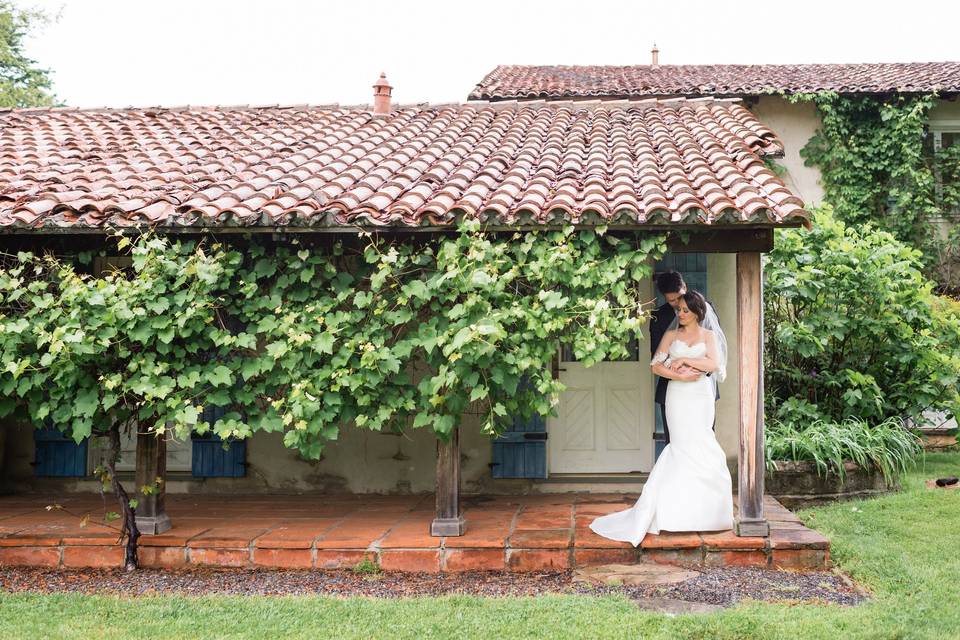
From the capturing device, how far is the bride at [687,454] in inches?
242

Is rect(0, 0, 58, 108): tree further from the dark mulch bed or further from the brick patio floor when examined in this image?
the dark mulch bed

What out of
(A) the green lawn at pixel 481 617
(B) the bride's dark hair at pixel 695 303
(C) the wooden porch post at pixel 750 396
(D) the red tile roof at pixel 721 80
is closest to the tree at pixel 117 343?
(A) the green lawn at pixel 481 617

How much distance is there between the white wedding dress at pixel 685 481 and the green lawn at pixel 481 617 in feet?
3.34

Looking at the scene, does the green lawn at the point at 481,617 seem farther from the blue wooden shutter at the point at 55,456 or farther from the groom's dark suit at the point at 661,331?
the blue wooden shutter at the point at 55,456

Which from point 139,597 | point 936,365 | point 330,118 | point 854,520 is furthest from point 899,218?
point 139,597

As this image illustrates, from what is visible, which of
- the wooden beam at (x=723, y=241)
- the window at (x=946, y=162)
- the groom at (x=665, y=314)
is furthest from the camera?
the window at (x=946, y=162)

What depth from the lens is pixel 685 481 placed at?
6.22 m

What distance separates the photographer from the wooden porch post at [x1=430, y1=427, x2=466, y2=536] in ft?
20.2

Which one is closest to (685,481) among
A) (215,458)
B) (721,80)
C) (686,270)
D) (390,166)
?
(686,270)

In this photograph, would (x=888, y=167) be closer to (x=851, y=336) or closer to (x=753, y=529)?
(x=851, y=336)

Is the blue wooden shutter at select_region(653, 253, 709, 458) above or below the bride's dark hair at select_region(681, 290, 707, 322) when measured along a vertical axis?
above

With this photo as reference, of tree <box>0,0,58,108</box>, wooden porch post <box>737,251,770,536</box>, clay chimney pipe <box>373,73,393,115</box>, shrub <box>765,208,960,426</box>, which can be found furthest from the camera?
tree <box>0,0,58,108</box>

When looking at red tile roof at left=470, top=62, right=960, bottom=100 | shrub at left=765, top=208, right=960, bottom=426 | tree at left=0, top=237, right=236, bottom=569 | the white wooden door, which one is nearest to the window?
red tile roof at left=470, top=62, right=960, bottom=100

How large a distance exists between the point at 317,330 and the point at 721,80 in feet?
39.2
